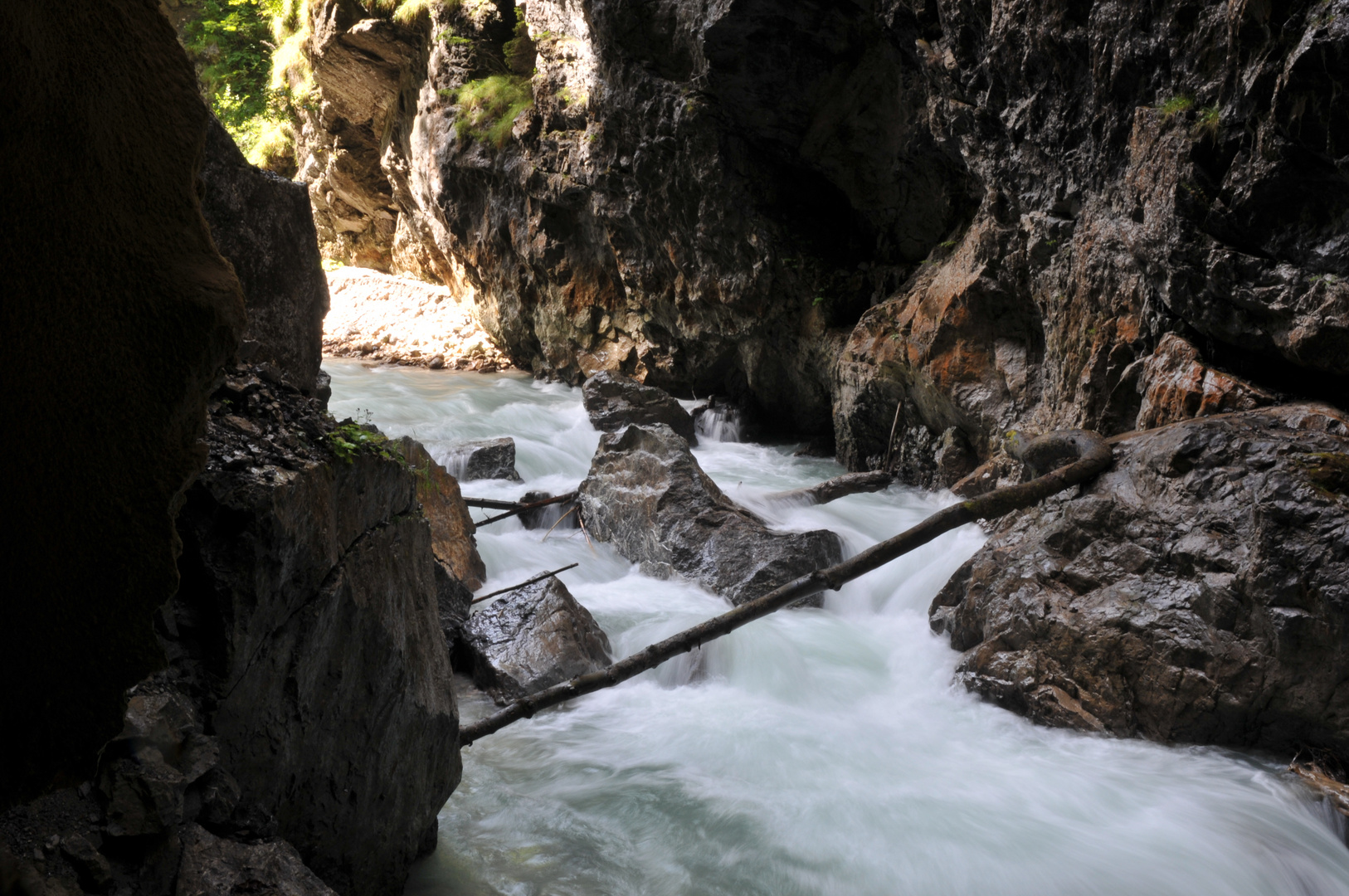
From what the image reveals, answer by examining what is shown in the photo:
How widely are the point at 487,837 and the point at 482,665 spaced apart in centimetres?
159

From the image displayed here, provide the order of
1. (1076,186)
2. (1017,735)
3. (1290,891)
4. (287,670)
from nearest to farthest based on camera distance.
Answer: (287,670)
(1290,891)
(1017,735)
(1076,186)

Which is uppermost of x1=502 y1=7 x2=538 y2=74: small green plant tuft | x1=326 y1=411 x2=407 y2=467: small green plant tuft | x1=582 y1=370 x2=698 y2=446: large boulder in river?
x1=502 y1=7 x2=538 y2=74: small green plant tuft

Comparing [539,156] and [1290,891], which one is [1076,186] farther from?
[539,156]

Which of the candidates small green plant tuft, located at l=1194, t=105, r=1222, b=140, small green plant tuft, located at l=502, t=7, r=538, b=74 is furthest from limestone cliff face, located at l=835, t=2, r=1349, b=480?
small green plant tuft, located at l=502, t=7, r=538, b=74

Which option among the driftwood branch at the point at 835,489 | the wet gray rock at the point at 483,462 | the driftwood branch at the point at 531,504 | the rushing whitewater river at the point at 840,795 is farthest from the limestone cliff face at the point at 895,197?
the wet gray rock at the point at 483,462

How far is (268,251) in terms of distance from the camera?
362 cm

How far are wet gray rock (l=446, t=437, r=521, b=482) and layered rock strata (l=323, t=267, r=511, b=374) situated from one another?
30.1 ft

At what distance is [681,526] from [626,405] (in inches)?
185

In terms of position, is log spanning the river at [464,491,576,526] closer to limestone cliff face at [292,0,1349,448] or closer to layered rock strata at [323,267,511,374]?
limestone cliff face at [292,0,1349,448]

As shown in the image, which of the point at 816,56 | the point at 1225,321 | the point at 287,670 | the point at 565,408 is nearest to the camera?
the point at 287,670

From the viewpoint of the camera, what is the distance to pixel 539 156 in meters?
14.4

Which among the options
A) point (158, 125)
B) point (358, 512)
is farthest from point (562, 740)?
point (158, 125)

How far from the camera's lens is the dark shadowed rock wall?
1344mm

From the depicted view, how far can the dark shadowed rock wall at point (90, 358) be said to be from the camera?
1344 mm
